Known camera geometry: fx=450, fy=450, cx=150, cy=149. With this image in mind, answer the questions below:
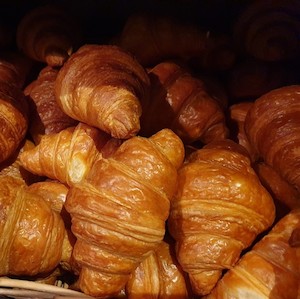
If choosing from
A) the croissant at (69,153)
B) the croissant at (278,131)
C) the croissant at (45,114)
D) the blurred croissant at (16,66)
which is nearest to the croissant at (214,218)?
the croissant at (278,131)

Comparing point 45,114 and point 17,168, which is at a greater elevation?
point 45,114

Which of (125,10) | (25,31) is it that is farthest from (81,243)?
(125,10)

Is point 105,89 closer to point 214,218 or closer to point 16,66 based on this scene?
point 214,218

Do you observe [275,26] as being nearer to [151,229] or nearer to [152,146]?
[152,146]

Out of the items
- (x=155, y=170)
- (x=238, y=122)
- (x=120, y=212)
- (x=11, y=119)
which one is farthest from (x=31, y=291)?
(x=238, y=122)

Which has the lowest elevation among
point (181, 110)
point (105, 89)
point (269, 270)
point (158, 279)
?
point (158, 279)

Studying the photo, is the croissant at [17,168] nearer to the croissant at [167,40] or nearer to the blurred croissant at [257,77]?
the croissant at [167,40]

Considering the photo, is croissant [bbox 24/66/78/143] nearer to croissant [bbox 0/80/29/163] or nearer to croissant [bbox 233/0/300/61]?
croissant [bbox 0/80/29/163]
